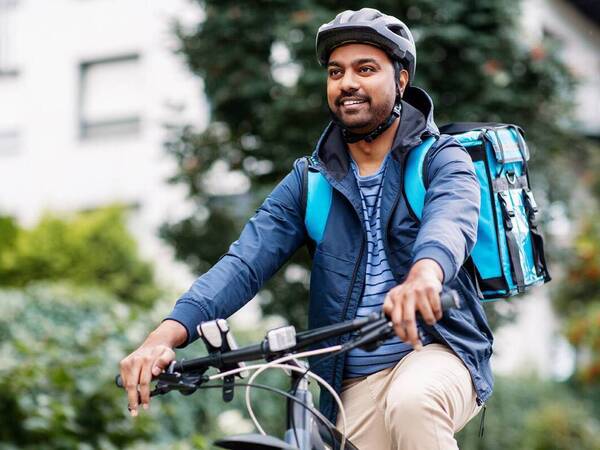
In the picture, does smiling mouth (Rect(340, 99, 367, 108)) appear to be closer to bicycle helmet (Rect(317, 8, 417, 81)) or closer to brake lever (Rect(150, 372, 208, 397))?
bicycle helmet (Rect(317, 8, 417, 81))

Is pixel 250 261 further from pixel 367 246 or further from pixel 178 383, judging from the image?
pixel 178 383

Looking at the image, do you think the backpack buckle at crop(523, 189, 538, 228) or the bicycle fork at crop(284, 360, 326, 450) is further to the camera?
the backpack buckle at crop(523, 189, 538, 228)

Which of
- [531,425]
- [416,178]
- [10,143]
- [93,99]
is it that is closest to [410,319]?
[416,178]

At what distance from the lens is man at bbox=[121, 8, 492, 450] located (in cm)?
338

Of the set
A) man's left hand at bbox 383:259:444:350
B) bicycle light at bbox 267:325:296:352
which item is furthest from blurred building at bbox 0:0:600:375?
man's left hand at bbox 383:259:444:350

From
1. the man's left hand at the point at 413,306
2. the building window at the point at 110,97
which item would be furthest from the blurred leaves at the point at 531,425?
the man's left hand at the point at 413,306

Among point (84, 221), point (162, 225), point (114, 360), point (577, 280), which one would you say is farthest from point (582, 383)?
point (114, 360)

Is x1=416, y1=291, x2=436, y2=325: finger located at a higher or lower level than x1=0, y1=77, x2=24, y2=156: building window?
lower

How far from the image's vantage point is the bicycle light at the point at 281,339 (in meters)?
3.10

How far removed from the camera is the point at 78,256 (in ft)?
55.1

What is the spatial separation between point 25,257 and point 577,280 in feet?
27.9

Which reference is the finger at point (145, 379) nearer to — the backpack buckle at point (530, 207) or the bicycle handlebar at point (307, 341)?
the bicycle handlebar at point (307, 341)

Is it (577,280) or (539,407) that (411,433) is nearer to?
(539,407)

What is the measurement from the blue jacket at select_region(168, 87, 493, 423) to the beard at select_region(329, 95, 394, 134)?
0.08m
